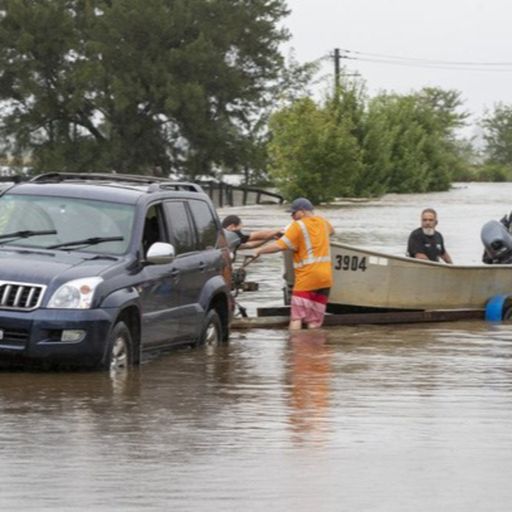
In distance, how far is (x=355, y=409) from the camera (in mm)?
12734

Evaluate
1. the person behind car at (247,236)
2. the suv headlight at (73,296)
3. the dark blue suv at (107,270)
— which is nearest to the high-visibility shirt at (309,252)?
the person behind car at (247,236)

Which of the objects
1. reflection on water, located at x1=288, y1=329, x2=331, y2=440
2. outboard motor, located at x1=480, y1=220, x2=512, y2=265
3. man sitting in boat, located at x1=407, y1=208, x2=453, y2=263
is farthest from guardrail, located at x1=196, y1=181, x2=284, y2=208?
reflection on water, located at x1=288, y1=329, x2=331, y2=440

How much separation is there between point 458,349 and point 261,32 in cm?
8617

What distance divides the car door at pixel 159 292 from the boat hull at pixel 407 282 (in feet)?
20.9

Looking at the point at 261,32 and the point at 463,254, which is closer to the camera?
the point at 463,254

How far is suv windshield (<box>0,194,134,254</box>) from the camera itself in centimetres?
1513

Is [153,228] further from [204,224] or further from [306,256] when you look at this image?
[306,256]

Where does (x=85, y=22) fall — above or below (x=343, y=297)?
above

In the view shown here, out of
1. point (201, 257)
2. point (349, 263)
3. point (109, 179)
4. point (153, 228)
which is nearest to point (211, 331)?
point (201, 257)

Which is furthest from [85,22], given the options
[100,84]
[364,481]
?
[364,481]

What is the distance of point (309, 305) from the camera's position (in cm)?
2055

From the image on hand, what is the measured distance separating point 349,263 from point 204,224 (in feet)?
18.2

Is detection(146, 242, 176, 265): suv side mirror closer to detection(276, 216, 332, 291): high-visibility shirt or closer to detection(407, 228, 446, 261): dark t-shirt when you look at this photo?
detection(276, 216, 332, 291): high-visibility shirt

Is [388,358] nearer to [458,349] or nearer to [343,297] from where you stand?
[458,349]
